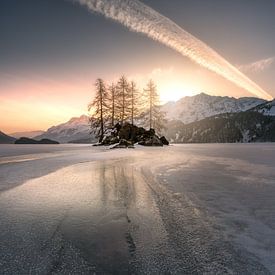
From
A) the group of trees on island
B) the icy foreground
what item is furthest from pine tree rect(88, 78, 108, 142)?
the icy foreground

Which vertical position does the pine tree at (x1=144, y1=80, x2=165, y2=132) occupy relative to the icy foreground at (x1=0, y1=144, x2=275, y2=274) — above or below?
above

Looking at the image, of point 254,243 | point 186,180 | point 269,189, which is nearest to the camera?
point 254,243

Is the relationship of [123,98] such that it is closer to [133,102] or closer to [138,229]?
[133,102]

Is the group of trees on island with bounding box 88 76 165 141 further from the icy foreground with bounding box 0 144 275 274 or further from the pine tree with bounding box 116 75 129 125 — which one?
the icy foreground with bounding box 0 144 275 274

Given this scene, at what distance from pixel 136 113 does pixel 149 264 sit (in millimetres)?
48154

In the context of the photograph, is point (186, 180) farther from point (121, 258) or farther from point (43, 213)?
point (121, 258)

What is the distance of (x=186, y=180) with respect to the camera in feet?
29.0

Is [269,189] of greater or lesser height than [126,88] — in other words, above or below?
below

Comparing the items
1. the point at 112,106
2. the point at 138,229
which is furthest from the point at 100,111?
the point at 138,229

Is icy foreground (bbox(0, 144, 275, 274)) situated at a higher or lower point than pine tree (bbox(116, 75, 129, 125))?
lower

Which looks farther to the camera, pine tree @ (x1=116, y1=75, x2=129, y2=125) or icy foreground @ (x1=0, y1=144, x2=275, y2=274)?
pine tree @ (x1=116, y1=75, x2=129, y2=125)

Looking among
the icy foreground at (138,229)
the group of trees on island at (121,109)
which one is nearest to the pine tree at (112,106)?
the group of trees on island at (121,109)

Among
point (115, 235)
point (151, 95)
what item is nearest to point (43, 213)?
point (115, 235)

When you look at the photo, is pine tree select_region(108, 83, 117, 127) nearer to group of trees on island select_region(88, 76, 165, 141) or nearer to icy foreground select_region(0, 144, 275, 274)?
group of trees on island select_region(88, 76, 165, 141)
